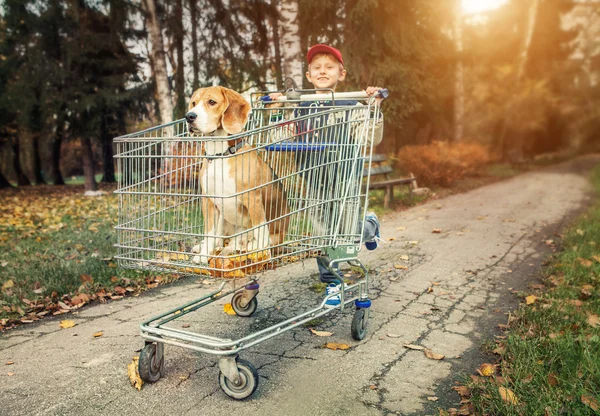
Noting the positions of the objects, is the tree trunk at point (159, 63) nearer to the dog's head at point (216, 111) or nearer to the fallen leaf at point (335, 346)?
the dog's head at point (216, 111)

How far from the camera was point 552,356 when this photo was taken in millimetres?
3043

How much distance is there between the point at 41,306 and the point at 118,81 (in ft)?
43.0

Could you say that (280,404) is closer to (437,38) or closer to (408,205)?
(408,205)

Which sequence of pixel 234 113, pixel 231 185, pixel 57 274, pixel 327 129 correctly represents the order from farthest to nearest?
pixel 57 274
pixel 327 129
pixel 234 113
pixel 231 185

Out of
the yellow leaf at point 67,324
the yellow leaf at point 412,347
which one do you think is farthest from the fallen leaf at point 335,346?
the yellow leaf at point 67,324

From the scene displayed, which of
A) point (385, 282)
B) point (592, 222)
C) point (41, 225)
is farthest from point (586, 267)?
point (41, 225)

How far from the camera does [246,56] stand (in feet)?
46.1

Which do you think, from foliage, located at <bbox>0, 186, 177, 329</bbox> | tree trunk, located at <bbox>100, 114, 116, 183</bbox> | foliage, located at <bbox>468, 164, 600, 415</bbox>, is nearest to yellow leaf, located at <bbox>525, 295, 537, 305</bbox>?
foliage, located at <bbox>468, 164, 600, 415</bbox>

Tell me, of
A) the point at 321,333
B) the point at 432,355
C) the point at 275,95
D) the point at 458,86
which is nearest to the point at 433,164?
the point at 458,86

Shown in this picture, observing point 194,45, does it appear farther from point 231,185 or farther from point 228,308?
point 231,185

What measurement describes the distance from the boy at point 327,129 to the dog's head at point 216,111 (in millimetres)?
398

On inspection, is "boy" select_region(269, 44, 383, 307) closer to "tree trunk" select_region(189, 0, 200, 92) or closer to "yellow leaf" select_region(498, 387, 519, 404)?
"yellow leaf" select_region(498, 387, 519, 404)

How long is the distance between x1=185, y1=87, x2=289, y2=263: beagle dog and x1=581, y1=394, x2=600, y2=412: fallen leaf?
1.82 m

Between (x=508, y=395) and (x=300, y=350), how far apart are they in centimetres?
138
